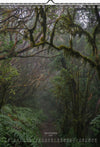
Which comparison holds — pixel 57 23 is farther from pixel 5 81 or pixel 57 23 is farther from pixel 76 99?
pixel 76 99

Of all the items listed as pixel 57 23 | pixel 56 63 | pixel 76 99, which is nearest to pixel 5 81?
pixel 57 23

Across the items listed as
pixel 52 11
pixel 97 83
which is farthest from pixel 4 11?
pixel 97 83

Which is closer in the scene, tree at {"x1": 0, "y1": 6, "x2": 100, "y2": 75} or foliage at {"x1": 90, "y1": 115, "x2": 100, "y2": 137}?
foliage at {"x1": 90, "y1": 115, "x2": 100, "y2": 137}

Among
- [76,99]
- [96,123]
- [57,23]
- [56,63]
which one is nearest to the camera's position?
[96,123]

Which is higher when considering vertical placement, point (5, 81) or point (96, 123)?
point (5, 81)

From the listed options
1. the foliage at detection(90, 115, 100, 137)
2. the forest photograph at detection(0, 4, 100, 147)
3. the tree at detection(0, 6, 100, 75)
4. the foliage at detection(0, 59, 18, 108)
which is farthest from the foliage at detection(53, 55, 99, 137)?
the foliage at detection(0, 59, 18, 108)

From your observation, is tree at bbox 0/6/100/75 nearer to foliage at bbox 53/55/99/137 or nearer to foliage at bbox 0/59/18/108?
foliage at bbox 0/59/18/108

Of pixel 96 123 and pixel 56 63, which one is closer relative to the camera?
pixel 96 123

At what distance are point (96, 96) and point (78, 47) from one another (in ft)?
17.6

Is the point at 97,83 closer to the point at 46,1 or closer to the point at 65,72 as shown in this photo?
the point at 65,72

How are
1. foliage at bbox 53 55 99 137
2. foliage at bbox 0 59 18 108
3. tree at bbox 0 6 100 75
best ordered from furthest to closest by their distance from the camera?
foliage at bbox 53 55 99 137 → tree at bbox 0 6 100 75 → foliage at bbox 0 59 18 108

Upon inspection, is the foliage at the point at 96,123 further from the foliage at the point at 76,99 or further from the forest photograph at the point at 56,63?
the foliage at the point at 76,99

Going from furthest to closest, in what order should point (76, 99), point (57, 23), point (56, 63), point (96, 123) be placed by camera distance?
point (56, 63)
point (76, 99)
point (57, 23)
point (96, 123)

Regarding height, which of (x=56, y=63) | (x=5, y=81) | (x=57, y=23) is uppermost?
(x=57, y=23)
